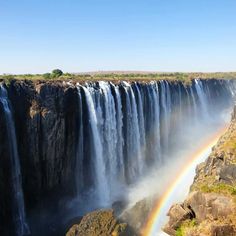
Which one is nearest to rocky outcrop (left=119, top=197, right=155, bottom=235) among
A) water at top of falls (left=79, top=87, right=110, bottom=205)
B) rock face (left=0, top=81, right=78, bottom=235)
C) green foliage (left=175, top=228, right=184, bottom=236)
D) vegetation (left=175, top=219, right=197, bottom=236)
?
water at top of falls (left=79, top=87, right=110, bottom=205)

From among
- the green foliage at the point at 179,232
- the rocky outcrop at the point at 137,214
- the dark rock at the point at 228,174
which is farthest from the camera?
the rocky outcrop at the point at 137,214

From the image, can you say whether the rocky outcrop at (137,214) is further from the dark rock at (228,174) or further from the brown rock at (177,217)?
the dark rock at (228,174)

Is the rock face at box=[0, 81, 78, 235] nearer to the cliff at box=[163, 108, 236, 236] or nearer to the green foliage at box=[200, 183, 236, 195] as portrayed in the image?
the cliff at box=[163, 108, 236, 236]

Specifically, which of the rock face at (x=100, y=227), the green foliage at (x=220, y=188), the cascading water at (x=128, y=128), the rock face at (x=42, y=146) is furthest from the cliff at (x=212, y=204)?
the rock face at (x=42, y=146)

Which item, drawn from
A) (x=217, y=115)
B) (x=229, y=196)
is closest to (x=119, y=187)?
(x=229, y=196)

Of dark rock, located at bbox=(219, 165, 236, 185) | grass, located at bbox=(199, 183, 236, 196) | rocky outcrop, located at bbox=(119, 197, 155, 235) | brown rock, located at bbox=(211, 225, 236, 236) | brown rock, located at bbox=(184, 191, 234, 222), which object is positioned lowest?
rocky outcrop, located at bbox=(119, 197, 155, 235)

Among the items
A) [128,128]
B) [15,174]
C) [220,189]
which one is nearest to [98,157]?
[128,128]
